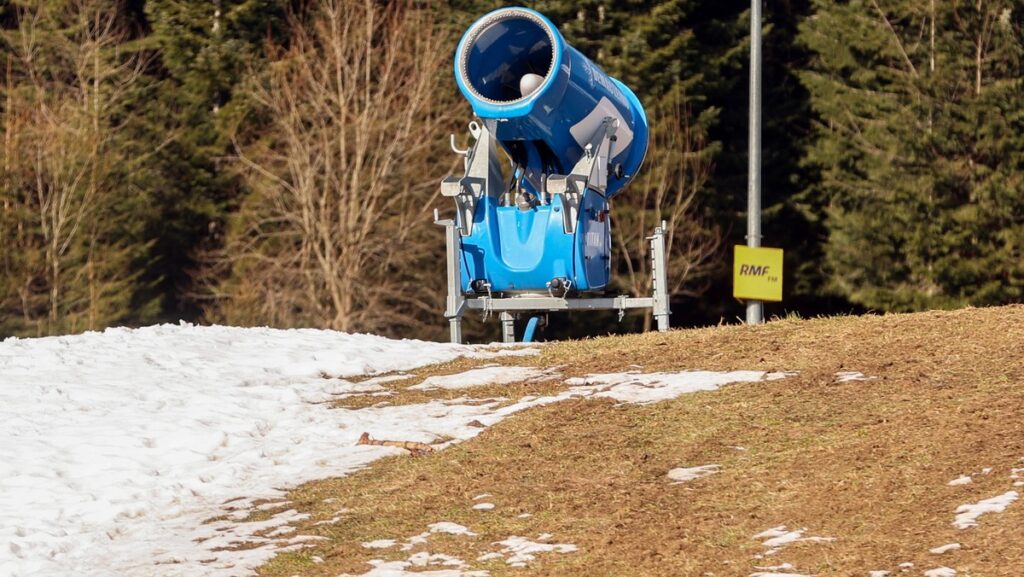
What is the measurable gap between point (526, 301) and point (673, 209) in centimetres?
2087

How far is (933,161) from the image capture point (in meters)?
34.1

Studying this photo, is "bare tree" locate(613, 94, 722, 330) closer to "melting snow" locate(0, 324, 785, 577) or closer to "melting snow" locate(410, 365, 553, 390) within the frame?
"melting snow" locate(0, 324, 785, 577)

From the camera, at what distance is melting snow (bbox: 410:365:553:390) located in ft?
40.9

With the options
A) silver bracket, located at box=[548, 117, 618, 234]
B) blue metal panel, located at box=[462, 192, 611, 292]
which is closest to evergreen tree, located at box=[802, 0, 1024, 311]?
silver bracket, located at box=[548, 117, 618, 234]

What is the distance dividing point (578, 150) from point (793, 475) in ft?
25.4

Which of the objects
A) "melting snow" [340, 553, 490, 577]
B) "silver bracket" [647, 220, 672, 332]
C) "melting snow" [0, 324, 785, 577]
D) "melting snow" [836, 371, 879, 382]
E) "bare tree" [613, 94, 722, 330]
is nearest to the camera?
"melting snow" [340, 553, 490, 577]

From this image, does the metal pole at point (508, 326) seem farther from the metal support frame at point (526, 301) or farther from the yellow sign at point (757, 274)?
the yellow sign at point (757, 274)

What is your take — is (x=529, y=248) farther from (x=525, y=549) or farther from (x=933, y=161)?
(x=933, y=161)

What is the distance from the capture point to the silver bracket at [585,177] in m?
15.3

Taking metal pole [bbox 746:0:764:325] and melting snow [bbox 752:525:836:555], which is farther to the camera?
metal pole [bbox 746:0:764:325]

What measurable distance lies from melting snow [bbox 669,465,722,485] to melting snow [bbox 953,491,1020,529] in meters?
1.60

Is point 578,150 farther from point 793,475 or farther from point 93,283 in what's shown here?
point 93,283

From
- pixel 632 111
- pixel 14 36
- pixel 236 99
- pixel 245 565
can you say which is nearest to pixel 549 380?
pixel 245 565

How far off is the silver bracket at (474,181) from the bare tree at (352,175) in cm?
1721
